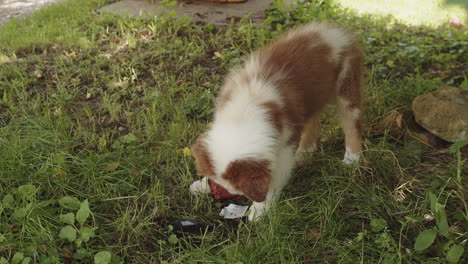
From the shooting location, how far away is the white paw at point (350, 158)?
3.08 m

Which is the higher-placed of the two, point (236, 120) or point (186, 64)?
point (236, 120)

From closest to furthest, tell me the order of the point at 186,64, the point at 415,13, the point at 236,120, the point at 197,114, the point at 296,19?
the point at 236,120
the point at 197,114
the point at 186,64
the point at 296,19
the point at 415,13

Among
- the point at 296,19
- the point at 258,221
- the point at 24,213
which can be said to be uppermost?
the point at 296,19

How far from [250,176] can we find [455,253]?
1200 mm

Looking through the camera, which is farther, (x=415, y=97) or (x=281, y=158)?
(x=415, y=97)

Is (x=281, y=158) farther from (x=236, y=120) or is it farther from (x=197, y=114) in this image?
(x=197, y=114)

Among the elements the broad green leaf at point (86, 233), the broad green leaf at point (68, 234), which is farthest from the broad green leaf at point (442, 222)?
the broad green leaf at point (68, 234)

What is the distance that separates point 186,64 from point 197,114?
1085 mm

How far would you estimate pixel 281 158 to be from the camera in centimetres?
267

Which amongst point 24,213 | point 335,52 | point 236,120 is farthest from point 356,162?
point 24,213

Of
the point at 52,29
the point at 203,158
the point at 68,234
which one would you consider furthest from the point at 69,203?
the point at 52,29

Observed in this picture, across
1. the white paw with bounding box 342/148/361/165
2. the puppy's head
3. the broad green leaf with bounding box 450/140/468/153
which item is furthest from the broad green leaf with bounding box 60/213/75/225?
the broad green leaf with bounding box 450/140/468/153

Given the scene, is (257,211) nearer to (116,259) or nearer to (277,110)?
(277,110)

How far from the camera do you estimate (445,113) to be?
3334mm
